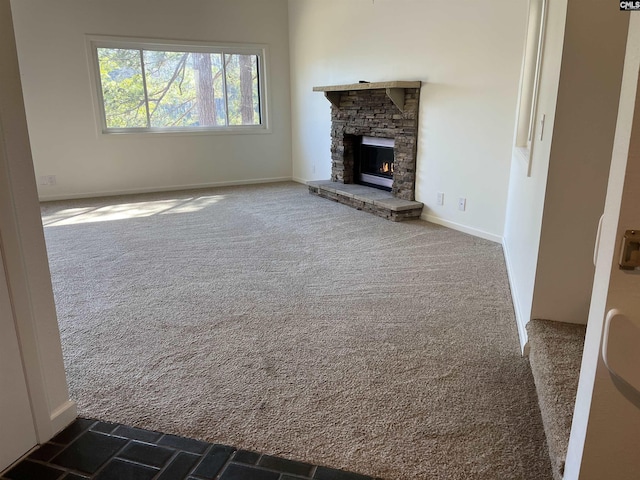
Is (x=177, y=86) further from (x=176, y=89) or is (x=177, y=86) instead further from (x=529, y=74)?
(x=529, y=74)

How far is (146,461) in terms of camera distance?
5.19ft

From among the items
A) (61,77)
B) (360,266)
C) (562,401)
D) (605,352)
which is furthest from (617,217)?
(61,77)

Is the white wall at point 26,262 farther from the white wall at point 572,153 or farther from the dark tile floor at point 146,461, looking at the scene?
the white wall at point 572,153

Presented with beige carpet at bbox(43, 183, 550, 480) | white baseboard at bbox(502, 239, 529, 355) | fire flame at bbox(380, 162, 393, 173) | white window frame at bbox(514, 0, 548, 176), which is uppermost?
white window frame at bbox(514, 0, 548, 176)

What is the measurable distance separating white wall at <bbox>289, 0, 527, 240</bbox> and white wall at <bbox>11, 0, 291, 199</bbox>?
4.67 feet

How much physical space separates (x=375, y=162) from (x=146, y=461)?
473 cm

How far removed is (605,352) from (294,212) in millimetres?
4498

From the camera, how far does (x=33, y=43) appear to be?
17.8 feet

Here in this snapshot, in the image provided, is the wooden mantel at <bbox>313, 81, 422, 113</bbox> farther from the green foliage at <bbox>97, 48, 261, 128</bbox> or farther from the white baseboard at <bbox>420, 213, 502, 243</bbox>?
the green foliage at <bbox>97, 48, 261, 128</bbox>

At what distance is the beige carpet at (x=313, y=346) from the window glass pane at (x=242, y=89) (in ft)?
10.5

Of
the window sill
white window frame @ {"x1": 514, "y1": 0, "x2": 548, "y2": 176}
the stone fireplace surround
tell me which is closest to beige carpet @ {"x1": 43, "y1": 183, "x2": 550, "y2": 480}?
the stone fireplace surround

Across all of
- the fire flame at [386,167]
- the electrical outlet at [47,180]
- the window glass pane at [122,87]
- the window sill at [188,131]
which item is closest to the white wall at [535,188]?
the fire flame at [386,167]

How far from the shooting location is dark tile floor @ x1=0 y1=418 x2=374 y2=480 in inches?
59.7

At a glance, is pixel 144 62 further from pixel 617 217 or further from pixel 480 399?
pixel 617 217
